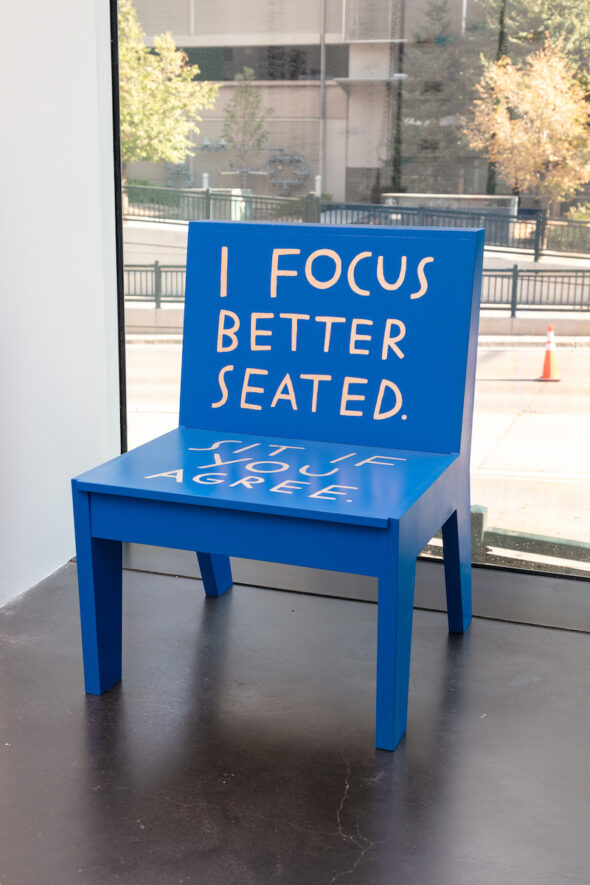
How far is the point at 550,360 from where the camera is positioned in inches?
98.3

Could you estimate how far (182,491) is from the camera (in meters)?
1.78

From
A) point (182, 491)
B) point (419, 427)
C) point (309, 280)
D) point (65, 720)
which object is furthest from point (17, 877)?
point (309, 280)

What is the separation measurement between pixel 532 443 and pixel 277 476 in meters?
0.95

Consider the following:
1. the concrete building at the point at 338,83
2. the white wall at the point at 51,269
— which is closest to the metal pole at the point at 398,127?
the concrete building at the point at 338,83

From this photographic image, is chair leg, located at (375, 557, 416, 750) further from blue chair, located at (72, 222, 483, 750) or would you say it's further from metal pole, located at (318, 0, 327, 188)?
metal pole, located at (318, 0, 327, 188)

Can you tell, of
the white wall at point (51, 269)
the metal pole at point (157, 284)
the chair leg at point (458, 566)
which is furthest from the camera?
the metal pole at point (157, 284)

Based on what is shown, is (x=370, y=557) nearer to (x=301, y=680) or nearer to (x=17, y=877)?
(x=301, y=680)

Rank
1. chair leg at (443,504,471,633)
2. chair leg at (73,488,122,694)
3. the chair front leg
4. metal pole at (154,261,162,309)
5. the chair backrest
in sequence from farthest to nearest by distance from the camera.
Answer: metal pole at (154,261,162,309)
chair leg at (443,504,471,633)
the chair backrest
chair leg at (73,488,122,694)
the chair front leg

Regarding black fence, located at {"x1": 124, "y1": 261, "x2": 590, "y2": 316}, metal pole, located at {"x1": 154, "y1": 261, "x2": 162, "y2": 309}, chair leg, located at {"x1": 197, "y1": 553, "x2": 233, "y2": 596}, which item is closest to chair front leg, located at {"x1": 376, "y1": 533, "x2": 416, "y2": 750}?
chair leg, located at {"x1": 197, "y1": 553, "x2": 233, "y2": 596}

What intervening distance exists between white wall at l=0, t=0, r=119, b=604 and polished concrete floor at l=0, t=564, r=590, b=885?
0.30 metres

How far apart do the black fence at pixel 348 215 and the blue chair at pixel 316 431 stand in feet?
1.46

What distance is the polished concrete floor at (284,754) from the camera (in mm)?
1502

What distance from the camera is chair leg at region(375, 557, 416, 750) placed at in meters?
1.70

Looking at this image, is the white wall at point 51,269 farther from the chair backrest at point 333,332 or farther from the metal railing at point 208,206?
the chair backrest at point 333,332
